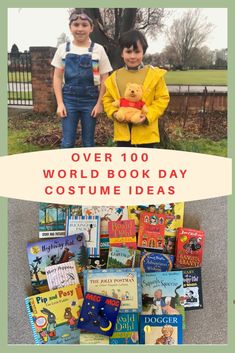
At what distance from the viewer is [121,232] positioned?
1636 mm

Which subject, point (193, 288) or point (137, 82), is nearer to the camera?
point (137, 82)

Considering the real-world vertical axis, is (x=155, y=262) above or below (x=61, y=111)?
below

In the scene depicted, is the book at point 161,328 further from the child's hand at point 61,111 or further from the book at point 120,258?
the child's hand at point 61,111

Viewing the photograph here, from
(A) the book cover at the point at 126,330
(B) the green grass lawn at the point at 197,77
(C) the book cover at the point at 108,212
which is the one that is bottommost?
(A) the book cover at the point at 126,330

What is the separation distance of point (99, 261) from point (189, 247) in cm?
33

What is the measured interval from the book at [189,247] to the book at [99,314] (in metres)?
0.28

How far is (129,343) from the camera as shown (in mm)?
1620

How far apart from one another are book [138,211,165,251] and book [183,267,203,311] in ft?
0.47

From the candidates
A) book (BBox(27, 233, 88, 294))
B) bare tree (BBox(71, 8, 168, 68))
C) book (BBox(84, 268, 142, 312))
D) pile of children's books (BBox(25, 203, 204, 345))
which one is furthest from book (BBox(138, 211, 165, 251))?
bare tree (BBox(71, 8, 168, 68))

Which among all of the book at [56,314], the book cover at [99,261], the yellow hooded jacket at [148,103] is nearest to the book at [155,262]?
the book cover at [99,261]

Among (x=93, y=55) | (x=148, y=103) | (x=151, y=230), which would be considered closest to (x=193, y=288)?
(x=151, y=230)

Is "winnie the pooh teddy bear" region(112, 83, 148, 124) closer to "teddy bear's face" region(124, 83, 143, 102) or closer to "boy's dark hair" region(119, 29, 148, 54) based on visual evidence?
"teddy bear's face" region(124, 83, 143, 102)

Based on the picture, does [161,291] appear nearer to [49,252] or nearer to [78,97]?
[49,252]

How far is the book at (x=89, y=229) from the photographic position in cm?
164
